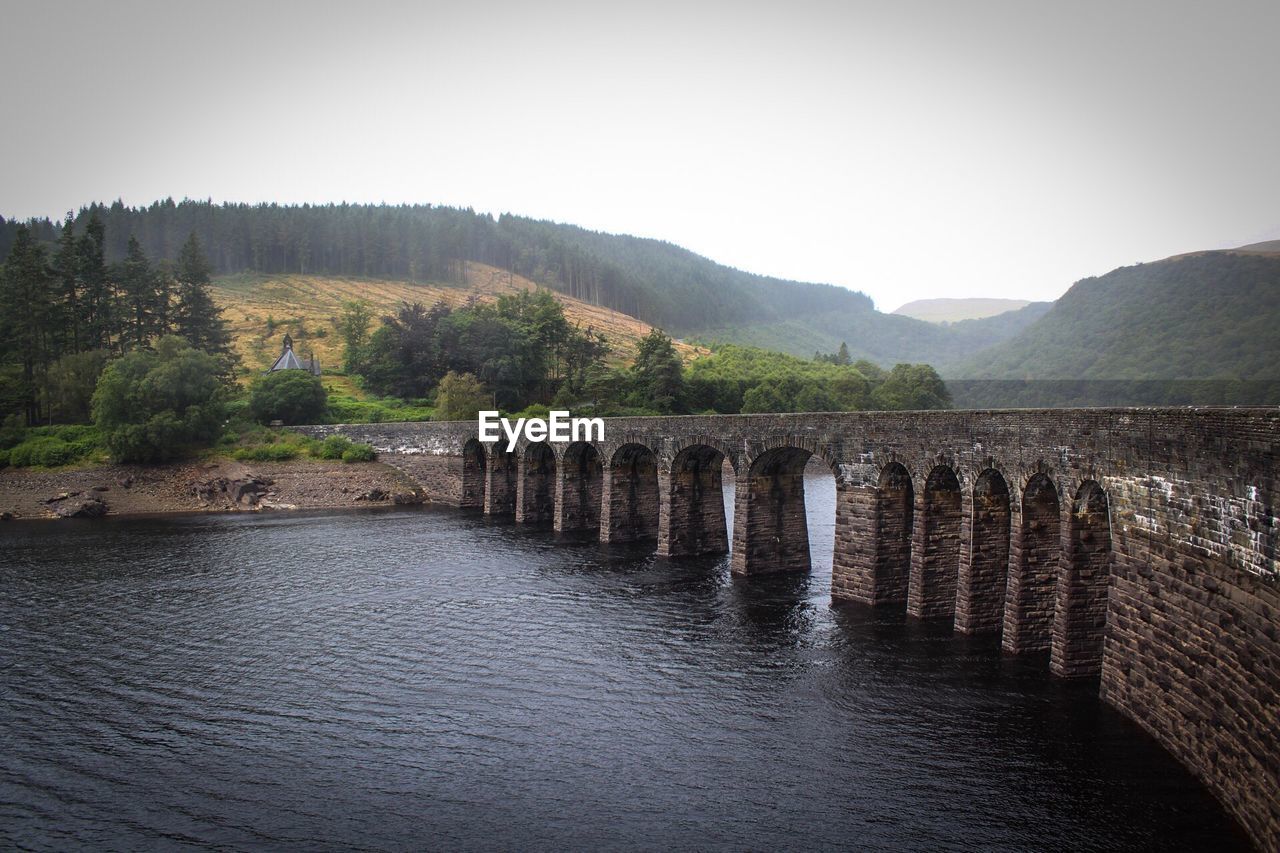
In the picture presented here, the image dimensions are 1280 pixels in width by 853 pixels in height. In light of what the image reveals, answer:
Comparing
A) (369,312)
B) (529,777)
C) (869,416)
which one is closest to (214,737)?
(529,777)

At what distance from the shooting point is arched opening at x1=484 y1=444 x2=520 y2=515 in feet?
206

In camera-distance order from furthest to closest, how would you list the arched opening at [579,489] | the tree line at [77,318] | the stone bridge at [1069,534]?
1. the tree line at [77,318]
2. the arched opening at [579,489]
3. the stone bridge at [1069,534]

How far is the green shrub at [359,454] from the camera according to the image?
244ft

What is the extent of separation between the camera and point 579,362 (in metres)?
101

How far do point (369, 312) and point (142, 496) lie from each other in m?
62.1

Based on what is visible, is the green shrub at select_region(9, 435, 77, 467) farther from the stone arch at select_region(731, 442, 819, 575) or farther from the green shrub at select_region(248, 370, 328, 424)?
the stone arch at select_region(731, 442, 819, 575)

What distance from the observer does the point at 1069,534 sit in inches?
866

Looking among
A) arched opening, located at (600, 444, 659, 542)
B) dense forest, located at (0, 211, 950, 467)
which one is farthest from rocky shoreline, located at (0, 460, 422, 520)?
arched opening, located at (600, 444, 659, 542)

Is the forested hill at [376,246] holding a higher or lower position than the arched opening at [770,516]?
higher

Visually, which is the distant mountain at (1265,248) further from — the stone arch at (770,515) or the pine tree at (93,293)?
the pine tree at (93,293)

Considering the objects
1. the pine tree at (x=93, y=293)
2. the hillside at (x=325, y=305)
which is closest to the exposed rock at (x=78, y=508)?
the pine tree at (x=93, y=293)

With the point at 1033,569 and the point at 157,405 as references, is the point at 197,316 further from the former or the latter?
the point at 1033,569

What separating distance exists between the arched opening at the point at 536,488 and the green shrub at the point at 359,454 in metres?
23.6

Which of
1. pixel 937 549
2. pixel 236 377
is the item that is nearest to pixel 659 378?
pixel 236 377
